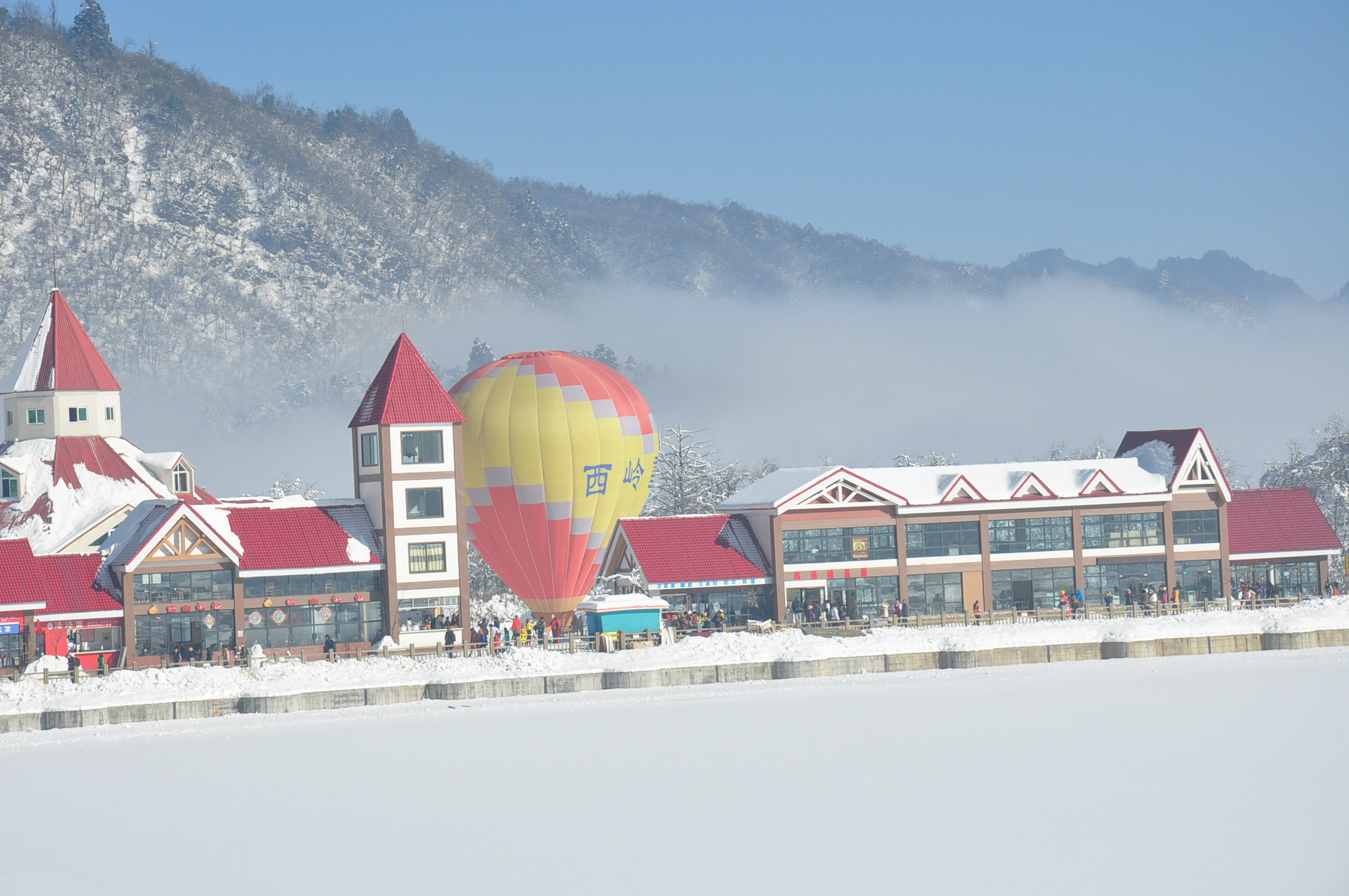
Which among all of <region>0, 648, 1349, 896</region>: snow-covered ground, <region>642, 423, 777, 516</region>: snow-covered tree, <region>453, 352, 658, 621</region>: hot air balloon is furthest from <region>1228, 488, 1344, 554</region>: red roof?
<region>642, 423, 777, 516</region>: snow-covered tree

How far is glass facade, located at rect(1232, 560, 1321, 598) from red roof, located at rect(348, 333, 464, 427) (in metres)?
38.6

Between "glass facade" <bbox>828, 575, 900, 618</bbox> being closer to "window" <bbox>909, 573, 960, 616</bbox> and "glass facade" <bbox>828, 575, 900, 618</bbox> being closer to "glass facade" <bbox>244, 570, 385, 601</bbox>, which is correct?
"window" <bbox>909, 573, 960, 616</bbox>

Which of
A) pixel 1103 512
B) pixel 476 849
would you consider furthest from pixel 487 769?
pixel 1103 512

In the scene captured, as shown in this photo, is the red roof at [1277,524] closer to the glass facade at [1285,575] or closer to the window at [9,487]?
the glass facade at [1285,575]

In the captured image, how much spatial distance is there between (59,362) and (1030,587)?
151ft

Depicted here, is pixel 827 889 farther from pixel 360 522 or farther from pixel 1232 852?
pixel 360 522

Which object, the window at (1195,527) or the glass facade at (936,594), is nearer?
the glass facade at (936,594)

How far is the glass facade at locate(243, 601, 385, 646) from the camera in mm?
62188

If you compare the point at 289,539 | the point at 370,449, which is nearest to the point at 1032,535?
the point at 370,449

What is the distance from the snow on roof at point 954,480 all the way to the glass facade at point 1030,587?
351 centimetres

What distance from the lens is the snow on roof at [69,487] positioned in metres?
67.6

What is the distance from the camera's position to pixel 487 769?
37.2m

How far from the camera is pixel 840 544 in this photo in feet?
234

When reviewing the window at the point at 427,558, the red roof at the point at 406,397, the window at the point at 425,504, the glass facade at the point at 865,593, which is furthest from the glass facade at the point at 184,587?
the glass facade at the point at 865,593
